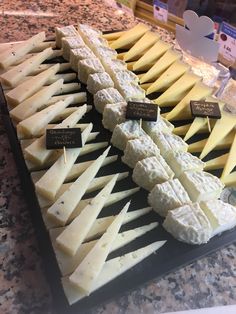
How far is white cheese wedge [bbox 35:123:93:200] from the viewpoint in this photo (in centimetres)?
108

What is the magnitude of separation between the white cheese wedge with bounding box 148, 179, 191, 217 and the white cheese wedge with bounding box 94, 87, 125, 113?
0.41 metres

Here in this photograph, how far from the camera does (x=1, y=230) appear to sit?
3.62 feet

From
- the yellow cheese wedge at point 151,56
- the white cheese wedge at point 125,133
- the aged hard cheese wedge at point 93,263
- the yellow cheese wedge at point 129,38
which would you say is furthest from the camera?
the yellow cheese wedge at point 129,38

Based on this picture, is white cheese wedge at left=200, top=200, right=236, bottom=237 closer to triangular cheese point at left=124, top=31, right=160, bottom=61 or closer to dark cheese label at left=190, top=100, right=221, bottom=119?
dark cheese label at left=190, top=100, right=221, bottom=119

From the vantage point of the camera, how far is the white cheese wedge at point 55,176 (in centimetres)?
108

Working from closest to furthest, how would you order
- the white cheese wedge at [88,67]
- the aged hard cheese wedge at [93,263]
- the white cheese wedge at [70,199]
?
the aged hard cheese wedge at [93,263] < the white cheese wedge at [70,199] < the white cheese wedge at [88,67]

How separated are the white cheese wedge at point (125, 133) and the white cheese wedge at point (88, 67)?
0.31 meters

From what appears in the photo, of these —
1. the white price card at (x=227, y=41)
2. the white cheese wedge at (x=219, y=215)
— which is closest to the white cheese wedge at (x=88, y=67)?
the white price card at (x=227, y=41)

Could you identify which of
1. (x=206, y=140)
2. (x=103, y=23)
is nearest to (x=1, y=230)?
(x=206, y=140)

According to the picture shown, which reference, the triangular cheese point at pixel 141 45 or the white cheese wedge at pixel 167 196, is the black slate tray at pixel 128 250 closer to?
the white cheese wedge at pixel 167 196

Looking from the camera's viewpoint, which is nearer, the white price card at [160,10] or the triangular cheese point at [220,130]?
the triangular cheese point at [220,130]

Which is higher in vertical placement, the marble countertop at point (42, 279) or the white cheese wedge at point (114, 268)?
the white cheese wedge at point (114, 268)

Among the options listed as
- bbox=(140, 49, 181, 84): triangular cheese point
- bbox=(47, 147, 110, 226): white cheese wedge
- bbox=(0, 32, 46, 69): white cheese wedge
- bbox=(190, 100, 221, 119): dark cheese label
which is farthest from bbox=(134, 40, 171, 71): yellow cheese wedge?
bbox=(47, 147, 110, 226): white cheese wedge

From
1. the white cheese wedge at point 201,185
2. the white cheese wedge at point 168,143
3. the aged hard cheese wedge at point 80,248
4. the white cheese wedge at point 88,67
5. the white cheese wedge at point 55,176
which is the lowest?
the aged hard cheese wedge at point 80,248
